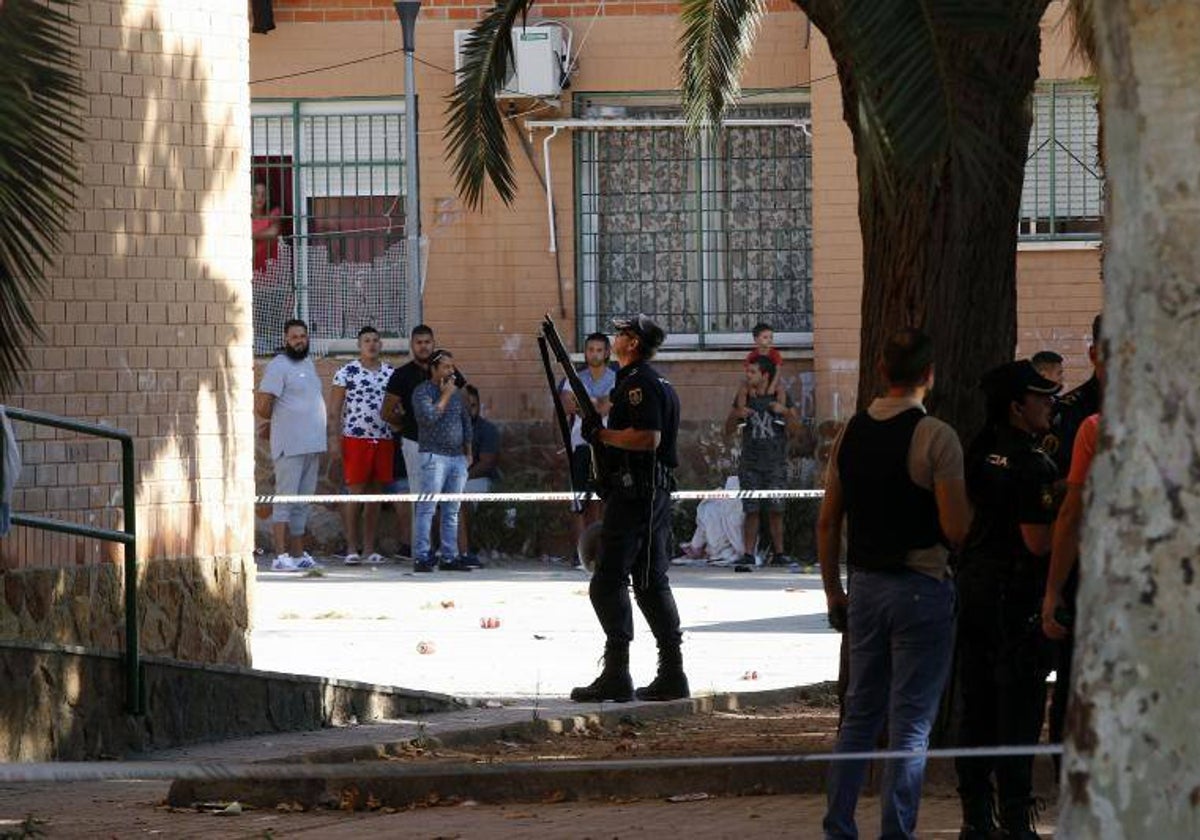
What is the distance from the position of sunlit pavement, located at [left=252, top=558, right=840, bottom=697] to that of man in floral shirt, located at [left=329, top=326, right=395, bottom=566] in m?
0.46

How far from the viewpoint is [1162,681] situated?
4.58 meters

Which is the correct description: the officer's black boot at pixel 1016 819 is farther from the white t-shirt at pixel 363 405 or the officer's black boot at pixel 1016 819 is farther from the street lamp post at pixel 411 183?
the street lamp post at pixel 411 183

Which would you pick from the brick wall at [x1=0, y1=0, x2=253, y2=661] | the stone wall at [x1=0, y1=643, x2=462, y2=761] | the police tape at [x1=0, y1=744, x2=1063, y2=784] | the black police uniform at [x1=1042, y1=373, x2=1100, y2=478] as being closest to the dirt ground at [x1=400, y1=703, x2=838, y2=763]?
the police tape at [x1=0, y1=744, x2=1063, y2=784]

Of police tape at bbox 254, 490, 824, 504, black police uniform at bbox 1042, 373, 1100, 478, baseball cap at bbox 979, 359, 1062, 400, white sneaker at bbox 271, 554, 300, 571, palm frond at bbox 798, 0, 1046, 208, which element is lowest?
white sneaker at bbox 271, 554, 300, 571

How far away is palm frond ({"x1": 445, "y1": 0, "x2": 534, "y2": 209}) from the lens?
1230cm

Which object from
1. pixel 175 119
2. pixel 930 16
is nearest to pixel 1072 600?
pixel 930 16

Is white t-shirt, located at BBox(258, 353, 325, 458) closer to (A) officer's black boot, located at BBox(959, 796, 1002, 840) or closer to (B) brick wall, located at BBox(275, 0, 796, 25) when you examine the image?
(B) brick wall, located at BBox(275, 0, 796, 25)

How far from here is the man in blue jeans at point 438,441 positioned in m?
20.4

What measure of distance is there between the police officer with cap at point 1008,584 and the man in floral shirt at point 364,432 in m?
13.6

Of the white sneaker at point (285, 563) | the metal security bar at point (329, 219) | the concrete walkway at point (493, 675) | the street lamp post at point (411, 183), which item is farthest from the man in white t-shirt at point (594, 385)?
the metal security bar at point (329, 219)

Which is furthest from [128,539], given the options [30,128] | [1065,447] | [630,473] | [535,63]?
[535,63]

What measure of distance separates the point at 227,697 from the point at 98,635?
636 mm

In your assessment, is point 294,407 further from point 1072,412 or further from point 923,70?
point 923,70

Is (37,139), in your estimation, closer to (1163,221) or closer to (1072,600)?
(1072,600)
